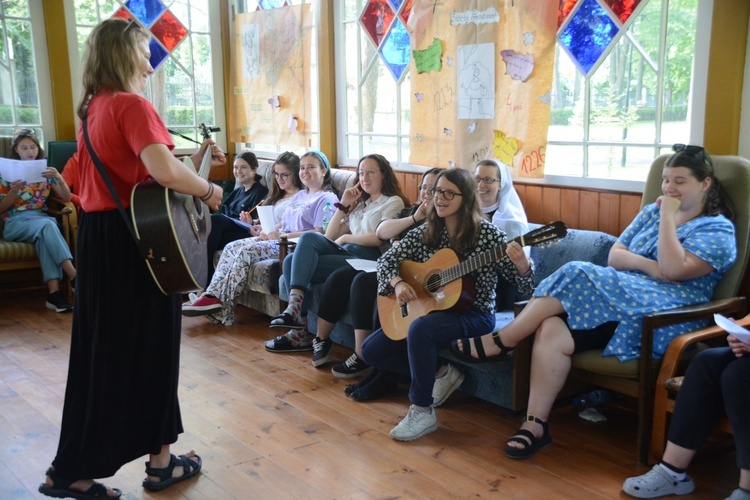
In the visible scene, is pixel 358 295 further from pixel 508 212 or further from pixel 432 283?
pixel 508 212

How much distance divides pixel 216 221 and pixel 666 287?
315 cm

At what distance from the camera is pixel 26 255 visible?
5227 millimetres

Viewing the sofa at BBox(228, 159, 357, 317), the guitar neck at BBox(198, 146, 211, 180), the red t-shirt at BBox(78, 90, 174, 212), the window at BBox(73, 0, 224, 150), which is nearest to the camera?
the red t-shirt at BBox(78, 90, 174, 212)

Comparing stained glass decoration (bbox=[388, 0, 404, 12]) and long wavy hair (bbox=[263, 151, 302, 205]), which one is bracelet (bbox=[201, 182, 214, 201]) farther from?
stained glass decoration (bbox=[388, 0, 404, 12])

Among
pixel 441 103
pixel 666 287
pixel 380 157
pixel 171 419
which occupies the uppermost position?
pixel 441 103

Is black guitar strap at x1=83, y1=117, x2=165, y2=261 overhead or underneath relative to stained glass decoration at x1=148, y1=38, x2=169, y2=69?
underneath

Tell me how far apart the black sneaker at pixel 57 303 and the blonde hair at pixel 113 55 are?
3.19m

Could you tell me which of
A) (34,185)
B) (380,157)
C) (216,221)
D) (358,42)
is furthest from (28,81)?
(380,157)

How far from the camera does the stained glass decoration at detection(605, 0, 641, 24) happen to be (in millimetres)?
3465

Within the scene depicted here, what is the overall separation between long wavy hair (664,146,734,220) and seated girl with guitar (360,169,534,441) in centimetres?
69

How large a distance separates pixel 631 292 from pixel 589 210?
98 cm

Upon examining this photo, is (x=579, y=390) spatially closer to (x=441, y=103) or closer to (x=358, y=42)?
(x=441, y=103)

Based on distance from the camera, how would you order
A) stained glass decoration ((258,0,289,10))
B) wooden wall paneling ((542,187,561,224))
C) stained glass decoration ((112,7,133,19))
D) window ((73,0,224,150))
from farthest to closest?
window ((73,0,224,150)) < stained glass decoration ((112,7,133,19)) < stained glass decoration ((258,0,289,10)) < wooden wall paneling ((542,187,561,224))

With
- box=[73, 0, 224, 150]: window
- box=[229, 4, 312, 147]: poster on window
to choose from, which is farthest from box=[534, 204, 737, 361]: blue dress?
box=[73, 0, 224, 150]: window
